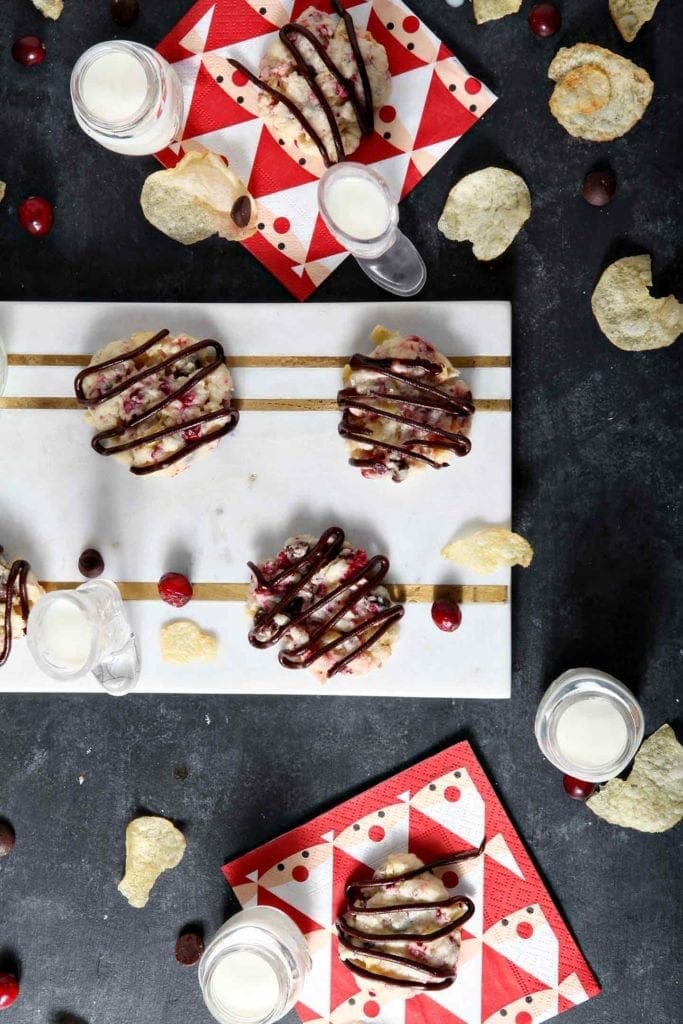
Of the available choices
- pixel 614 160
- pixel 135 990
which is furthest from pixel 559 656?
pixel 135 990

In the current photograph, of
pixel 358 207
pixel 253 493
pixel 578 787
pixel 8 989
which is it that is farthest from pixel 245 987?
pixel 358 207

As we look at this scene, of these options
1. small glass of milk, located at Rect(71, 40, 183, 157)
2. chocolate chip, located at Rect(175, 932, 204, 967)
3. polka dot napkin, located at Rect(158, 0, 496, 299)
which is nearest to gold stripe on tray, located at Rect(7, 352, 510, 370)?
polka dot napkin, located at Rect(158, 0, 496, 299)

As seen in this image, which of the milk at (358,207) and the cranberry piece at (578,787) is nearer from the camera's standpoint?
the milk at (358,207)

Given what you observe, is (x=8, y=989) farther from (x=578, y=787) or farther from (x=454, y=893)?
(x=578, y=787)

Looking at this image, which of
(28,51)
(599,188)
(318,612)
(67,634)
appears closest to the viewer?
(67,634)

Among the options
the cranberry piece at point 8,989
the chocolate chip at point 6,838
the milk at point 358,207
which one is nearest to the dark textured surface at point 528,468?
the milk at point 358,207

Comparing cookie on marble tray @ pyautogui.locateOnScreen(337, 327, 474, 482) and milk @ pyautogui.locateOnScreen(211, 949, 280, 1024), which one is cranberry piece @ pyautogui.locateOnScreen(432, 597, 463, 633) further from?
milk @ pyautogui.locateOnScreen(211, 949, 280, 1024)

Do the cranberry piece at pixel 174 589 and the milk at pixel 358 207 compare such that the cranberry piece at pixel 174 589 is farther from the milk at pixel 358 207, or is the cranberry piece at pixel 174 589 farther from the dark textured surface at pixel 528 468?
the milk at pixel 358 207
